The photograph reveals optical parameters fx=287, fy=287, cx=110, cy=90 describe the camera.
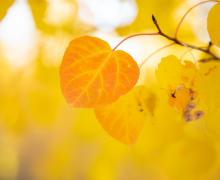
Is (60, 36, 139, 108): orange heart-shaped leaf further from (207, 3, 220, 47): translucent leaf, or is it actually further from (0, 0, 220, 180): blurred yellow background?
(207, 3, 220, 47): translucent leaf

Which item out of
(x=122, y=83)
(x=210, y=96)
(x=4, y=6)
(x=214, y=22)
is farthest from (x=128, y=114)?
(x=4, y=6)

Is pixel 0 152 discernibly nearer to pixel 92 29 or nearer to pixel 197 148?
pixel 92 29

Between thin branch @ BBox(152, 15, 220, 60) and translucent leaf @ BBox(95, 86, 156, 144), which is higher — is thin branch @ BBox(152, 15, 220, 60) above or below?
above

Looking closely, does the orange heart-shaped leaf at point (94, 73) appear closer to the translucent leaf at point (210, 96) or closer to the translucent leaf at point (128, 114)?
the translucent leaf at point (128, 114)

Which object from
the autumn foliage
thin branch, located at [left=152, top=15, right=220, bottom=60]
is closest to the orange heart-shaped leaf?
the autumn foliage

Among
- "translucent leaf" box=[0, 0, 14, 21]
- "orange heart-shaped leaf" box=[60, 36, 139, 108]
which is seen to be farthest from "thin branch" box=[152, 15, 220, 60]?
"translucent leaf" box=[0, 0, 14, 21]

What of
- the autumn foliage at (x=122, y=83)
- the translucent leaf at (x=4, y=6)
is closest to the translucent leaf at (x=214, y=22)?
the autumn foliage at (x=122, y=83)
